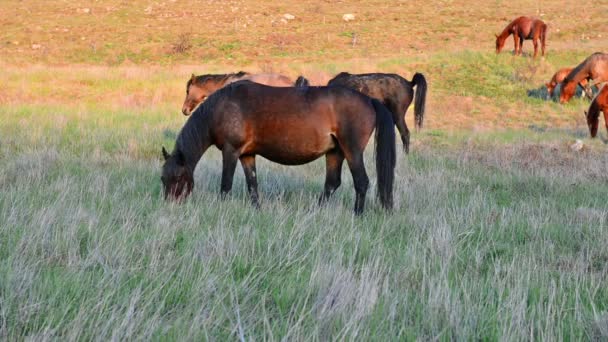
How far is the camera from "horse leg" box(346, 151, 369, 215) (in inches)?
230

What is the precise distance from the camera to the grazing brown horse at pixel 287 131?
5805 mm

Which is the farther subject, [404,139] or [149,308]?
[404,139]

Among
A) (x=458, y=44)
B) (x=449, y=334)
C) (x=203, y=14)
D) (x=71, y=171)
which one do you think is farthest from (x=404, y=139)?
(x=203, y=14)

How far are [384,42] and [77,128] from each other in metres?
28.7

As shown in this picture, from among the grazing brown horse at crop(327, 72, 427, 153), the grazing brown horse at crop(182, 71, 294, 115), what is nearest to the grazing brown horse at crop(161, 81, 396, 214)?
the grazing brown horse at crop(327, 72, 427, 153)

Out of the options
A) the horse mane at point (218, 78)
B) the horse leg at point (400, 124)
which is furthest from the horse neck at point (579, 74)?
the horse mane at point (218, 78)

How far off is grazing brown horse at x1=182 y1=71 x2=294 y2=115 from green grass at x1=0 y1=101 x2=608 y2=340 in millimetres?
5007

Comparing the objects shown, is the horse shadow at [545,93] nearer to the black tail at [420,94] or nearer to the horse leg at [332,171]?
the black tail at [420,94]

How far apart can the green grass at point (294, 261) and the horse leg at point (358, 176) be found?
37 centimetres

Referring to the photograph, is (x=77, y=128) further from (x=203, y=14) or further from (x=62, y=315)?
(x=203, y=14)

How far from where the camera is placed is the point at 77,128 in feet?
35.4

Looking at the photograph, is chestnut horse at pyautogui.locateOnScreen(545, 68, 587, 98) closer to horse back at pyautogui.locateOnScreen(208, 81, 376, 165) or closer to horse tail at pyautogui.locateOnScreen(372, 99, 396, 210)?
horse tail at pyautogui.locateOnScreen(372, 99, 396, 210)

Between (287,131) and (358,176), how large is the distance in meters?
0.94

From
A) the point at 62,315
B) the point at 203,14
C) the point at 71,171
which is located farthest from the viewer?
the point at 203,14
